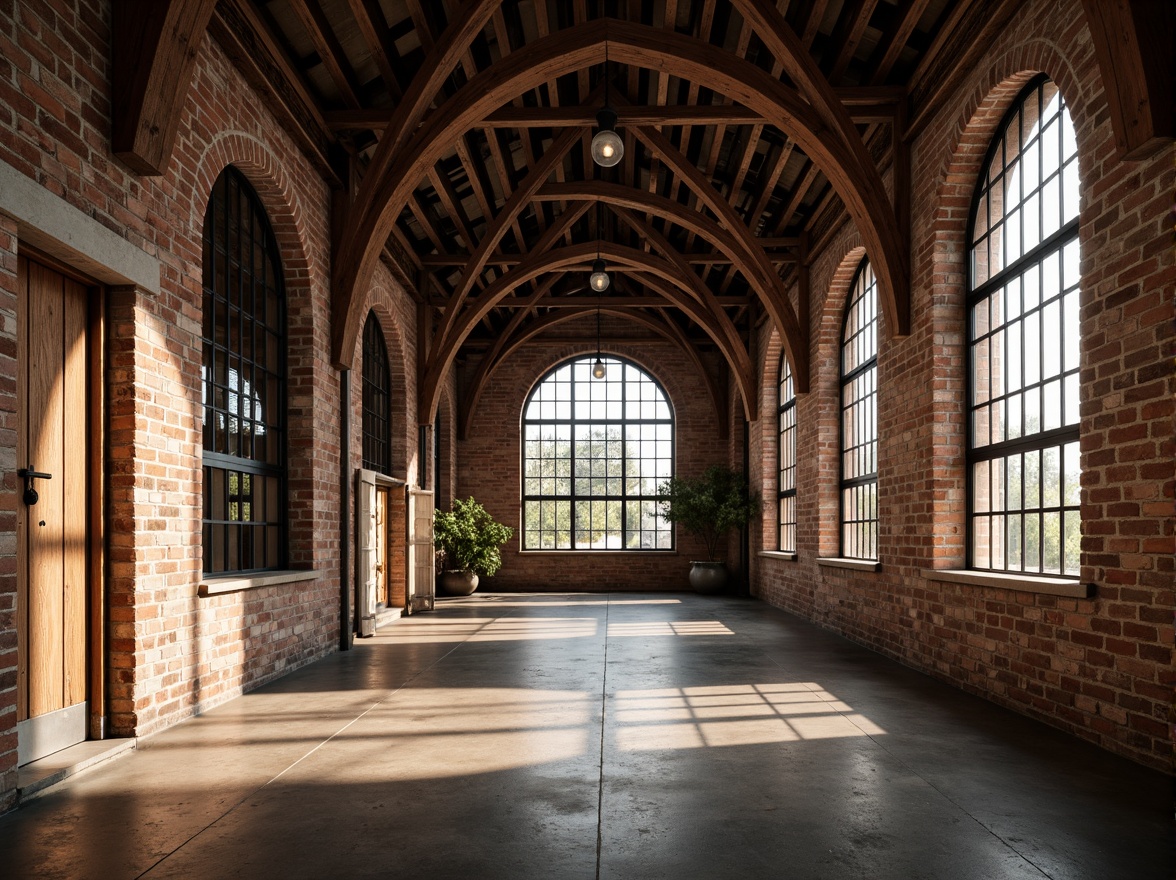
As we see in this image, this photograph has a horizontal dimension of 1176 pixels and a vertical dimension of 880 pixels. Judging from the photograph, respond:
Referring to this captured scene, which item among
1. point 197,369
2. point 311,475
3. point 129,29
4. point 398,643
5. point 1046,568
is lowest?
point 398,643

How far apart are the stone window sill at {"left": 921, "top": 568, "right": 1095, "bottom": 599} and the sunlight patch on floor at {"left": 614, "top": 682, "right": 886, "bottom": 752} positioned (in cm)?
118

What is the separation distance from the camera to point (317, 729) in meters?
5.04

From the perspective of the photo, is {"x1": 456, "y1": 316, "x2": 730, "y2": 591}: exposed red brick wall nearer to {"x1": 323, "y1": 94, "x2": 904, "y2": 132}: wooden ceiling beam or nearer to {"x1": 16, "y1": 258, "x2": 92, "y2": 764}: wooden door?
{"x1": 323, "y1": 94, "x2": 904, "y2": 132}: wooden ceiling beam

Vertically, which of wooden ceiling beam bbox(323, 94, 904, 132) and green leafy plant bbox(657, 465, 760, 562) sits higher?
wooden ceiling beam bbox(323, 94, 904, 132)

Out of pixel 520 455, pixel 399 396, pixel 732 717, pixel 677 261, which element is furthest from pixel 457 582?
pixel 732 717

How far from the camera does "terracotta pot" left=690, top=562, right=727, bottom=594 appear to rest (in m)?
15.1

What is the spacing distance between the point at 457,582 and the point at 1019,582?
10.9 m

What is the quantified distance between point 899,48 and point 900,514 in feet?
11.8

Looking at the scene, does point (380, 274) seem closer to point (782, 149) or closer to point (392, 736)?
point (782, 149)

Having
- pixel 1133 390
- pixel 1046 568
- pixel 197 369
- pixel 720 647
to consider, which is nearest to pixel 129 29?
pixel 197 369

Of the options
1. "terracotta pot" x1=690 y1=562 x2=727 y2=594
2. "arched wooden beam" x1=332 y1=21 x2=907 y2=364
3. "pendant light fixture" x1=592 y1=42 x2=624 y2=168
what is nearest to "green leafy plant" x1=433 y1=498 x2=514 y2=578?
"terracotta pot" x1=690 y1=562 x2=727 y2=594

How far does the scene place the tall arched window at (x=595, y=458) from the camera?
17.0 metres

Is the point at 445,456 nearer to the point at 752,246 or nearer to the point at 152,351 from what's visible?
the point at 752,246

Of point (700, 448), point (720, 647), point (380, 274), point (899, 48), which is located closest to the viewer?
point (899, 48)
